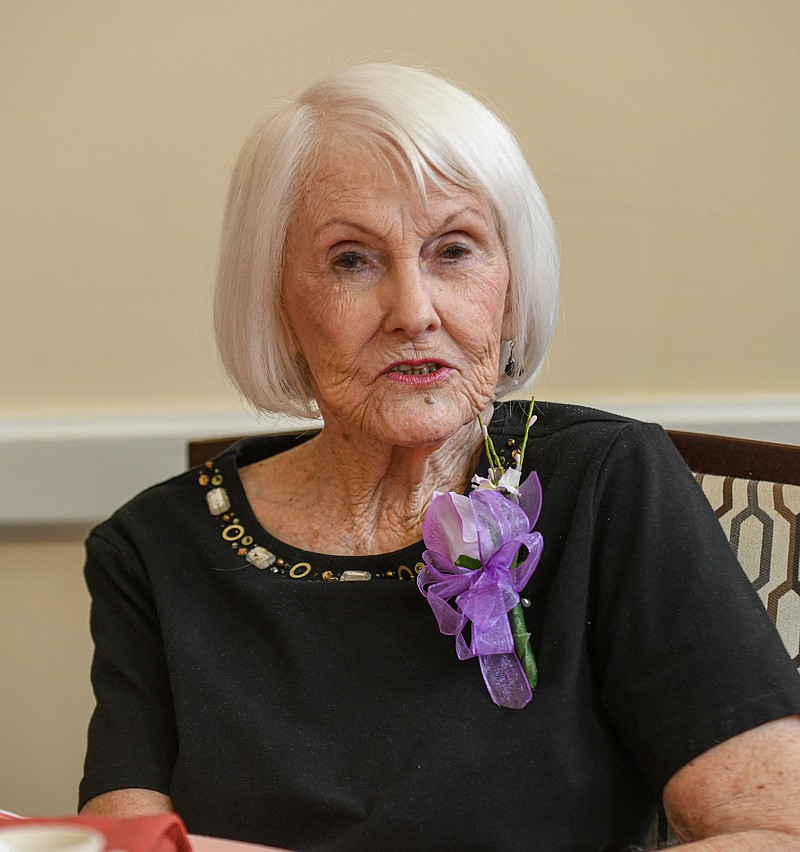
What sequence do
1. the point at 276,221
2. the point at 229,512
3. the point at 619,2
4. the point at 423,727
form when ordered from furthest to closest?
the point at 619,2 < the point at 229,512 < the point at 276,221 < the point at 423,727

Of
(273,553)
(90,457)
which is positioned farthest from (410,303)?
(90,457)

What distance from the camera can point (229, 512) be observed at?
1457 mm

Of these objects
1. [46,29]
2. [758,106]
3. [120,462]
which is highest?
[46,29]

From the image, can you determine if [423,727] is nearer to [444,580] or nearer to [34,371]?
[444,580]

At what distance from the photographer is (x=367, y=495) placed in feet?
4.66

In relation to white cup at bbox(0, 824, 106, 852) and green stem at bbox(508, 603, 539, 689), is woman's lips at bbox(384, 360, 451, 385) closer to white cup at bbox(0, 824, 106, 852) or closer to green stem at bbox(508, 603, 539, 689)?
green stem at bbox(508, 603, 539, 689)

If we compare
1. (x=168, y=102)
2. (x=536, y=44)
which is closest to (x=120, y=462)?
(x=168, y=102)

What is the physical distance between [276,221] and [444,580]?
50cm

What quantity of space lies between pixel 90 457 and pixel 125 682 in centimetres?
76

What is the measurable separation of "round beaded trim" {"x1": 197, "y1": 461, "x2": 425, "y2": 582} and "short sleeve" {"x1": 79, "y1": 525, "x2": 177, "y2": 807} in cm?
12

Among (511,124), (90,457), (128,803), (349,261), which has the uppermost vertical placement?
(511,124)

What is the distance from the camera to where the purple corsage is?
1178 millimetres

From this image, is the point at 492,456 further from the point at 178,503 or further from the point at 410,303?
the point at 178,503

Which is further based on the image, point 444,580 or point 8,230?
point 8,230
